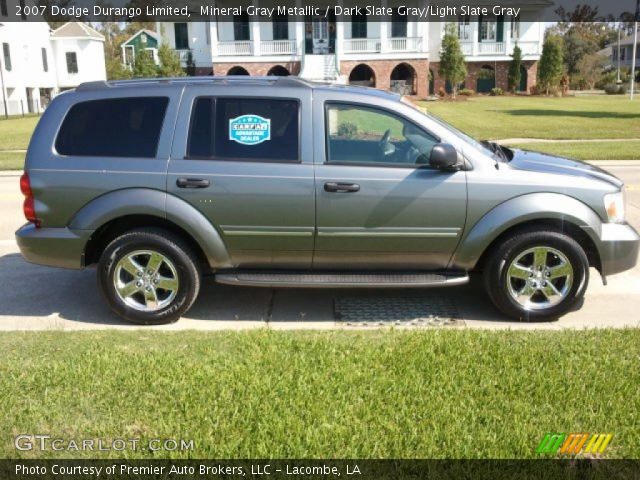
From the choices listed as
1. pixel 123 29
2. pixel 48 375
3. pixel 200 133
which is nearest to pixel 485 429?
pixel 48 375

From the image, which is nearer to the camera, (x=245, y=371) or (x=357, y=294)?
(x=245, y=371)

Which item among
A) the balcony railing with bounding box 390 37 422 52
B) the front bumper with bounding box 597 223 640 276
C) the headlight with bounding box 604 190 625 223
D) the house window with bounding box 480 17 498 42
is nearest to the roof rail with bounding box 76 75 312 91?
the headlight with bounding box 604 190 625 223

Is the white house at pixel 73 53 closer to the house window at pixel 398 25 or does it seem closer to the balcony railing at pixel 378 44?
the balcony railing at pixel 378 44

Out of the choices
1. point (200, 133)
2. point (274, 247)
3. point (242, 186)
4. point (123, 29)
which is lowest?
point (274, 247)

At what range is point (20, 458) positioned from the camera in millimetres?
3316

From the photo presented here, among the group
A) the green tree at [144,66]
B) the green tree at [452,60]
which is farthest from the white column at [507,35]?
the green tree at [144,66]

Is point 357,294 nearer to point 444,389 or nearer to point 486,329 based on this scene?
point 486,329

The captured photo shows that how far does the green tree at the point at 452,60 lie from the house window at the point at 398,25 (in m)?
2.69

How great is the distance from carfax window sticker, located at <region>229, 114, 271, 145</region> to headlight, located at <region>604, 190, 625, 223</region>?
9.20ft

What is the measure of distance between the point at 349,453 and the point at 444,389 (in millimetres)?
882

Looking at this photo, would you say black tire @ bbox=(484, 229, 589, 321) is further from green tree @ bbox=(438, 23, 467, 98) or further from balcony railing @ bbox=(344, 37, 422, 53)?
balcony railing @ bbox=(344, 37, 422, 53)

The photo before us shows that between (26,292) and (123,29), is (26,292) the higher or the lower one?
the lower one

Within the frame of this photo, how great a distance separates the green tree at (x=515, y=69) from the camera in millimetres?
43625

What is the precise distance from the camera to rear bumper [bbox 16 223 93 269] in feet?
17.3
